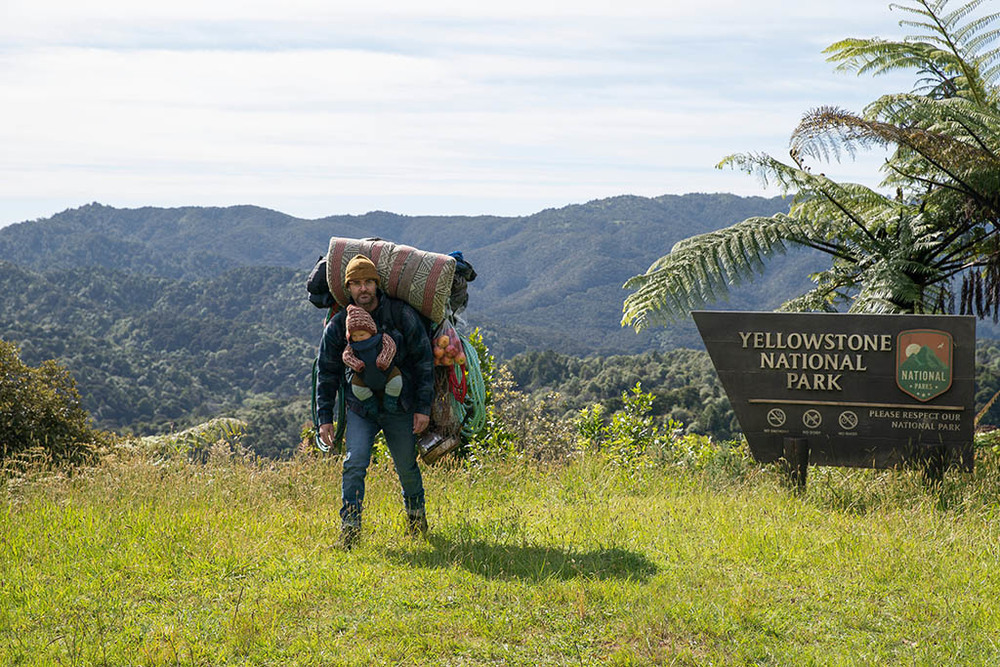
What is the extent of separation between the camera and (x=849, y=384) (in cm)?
675

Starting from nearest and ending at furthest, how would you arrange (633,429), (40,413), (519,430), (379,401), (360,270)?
(360,270)
(379,401)
(633,429)
(40,413)
(519,430)

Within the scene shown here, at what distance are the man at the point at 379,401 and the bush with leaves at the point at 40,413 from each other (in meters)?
3.94

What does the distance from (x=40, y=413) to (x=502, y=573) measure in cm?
608

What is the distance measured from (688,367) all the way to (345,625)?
3677cm

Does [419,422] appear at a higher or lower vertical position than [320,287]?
lower

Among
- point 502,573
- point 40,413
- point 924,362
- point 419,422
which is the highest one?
point 924,362

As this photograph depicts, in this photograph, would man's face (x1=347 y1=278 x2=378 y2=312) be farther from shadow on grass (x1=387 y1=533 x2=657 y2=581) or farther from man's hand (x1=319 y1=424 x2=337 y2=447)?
shadow on grass (x1=387 y1=533 x2=657 y2=581)

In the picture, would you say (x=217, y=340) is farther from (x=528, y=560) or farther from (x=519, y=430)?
(x=528, y=560)

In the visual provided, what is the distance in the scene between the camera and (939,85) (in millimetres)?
10281

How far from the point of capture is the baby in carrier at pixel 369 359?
5207 mm

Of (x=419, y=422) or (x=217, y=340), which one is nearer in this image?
(x=419, y=422)

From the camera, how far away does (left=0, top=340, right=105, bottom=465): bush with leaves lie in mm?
8703

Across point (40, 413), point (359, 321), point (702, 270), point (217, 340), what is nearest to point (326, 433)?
point (359, 321)

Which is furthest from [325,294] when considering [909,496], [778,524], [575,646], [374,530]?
[909,496]
